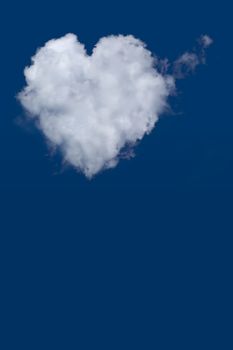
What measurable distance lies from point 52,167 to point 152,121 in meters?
14.0

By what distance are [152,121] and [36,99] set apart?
49.6 feet

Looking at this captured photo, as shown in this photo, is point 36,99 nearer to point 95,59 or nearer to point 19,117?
point 19,117

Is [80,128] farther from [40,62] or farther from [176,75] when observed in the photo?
[176,75]

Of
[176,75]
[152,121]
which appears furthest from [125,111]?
[176,75]

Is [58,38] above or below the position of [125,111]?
above

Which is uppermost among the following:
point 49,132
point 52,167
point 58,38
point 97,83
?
point 58,38

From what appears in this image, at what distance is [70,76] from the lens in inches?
2525

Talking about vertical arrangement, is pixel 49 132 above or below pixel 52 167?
above

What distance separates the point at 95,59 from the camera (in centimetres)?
6312

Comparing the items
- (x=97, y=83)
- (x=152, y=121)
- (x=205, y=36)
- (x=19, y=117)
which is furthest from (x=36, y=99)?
(x=205, y=36)

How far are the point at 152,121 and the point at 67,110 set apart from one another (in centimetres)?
1108

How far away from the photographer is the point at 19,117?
63.8 m

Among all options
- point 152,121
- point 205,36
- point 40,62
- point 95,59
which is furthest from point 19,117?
point 205,36

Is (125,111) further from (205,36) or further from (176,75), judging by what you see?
(205,36)
